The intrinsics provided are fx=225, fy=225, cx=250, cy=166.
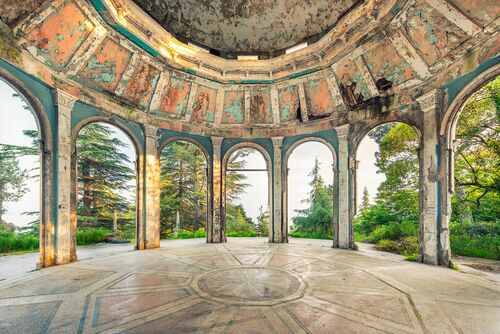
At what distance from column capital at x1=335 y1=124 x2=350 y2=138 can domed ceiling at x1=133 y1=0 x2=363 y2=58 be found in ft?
12.3

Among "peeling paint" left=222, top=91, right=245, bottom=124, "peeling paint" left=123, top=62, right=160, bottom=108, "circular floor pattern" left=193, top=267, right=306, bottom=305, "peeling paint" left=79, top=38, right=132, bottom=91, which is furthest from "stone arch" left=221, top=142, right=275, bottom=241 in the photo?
"peeling paint" left=79, top=38, right=132, bottom=91

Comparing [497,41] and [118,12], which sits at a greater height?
[118,12]

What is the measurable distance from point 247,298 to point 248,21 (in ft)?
32.0

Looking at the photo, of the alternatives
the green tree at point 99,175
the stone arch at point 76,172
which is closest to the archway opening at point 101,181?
the green tree at point 99,175

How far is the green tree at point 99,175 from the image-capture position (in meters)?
12.6

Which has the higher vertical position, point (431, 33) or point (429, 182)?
point (431, 33)

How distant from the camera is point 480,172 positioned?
8672 mm

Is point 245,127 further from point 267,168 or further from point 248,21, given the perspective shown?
point 248,21

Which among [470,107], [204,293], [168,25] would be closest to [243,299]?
[204,293]

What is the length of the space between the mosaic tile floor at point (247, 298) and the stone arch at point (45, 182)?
1.85 ft

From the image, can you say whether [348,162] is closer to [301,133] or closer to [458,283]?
[301,133]

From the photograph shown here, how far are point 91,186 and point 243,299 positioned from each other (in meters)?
12.8

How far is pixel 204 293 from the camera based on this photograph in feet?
13.9

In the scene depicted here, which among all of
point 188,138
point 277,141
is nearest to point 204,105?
point 188,138
